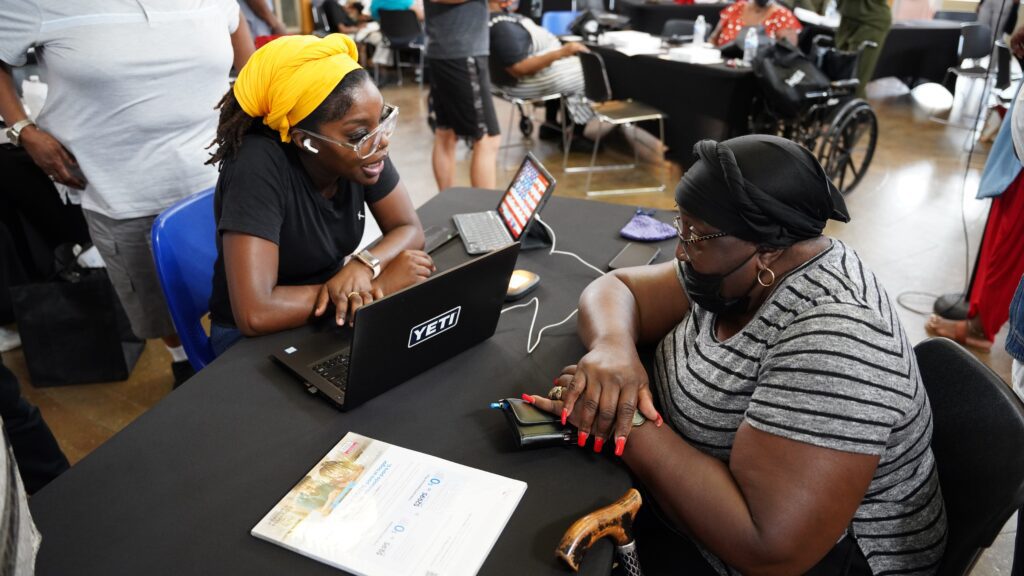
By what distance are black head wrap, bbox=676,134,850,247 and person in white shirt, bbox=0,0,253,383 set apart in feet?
5.00

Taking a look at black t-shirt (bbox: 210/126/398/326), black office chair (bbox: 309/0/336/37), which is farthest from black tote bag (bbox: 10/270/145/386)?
black office chair (bbox: 309/0/336/37)

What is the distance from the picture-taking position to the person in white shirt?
5.78 ft

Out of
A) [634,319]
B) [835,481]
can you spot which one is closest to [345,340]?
[634,319]

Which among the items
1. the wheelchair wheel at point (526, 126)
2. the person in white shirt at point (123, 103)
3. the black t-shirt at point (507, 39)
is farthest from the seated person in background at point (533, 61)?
the person in white shirt at point (123, 103)

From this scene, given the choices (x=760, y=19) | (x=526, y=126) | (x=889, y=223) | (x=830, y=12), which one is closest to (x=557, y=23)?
(x=526, y=126)

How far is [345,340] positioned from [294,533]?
0.52 meters

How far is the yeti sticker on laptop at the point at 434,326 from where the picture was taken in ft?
3.89

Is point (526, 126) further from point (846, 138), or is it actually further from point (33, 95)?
point (33, 95)

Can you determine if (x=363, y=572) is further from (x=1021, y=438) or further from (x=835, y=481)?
(x=1021, y=438)

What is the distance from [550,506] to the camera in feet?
3.19

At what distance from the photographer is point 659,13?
743 cm

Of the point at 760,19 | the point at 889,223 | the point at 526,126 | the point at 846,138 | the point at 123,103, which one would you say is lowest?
the point at 889,223

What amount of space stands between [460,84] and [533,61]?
1.21 meters

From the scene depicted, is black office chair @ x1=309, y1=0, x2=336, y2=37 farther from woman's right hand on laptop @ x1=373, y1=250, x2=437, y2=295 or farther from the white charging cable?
woman's right hand on laptop @ x1=373, y1=250, x2=437, y2=295
